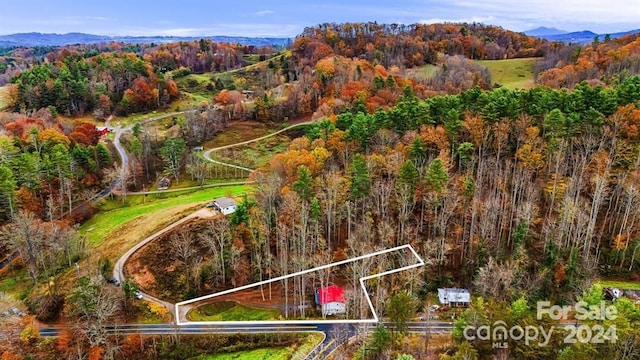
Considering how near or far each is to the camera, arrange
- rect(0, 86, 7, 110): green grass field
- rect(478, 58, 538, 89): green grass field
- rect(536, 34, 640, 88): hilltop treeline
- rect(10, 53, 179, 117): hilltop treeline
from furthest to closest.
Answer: rect(478, 58, 538, 89): green grass field, rect(0, 86, 7, 110): green grass field, rect(10, 53, 179, 117): hilltop treeline, rect(536, 34, 640, 88): hilltop treeline

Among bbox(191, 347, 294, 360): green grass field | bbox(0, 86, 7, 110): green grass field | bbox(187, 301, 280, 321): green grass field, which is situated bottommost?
bbox(191, 347, 294, 360): green grass field

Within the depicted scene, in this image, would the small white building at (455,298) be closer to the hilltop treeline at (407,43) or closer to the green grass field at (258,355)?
the green grass field at (258,355)

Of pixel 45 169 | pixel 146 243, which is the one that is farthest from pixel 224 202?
pixel 45 169

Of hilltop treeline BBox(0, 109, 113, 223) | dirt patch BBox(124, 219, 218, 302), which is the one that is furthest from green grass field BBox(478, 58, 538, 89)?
hilltop treeline BBox(0, 109, 113, 223)

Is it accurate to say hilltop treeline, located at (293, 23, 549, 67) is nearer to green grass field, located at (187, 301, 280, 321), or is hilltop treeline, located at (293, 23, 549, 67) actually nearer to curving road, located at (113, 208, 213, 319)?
curving road, located at (113, 208, 213, 319)

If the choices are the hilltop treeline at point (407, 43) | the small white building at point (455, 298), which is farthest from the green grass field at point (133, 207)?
the hilltop treeline at point (407, 43)

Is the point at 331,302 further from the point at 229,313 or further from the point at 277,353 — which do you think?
the point at 229,313
